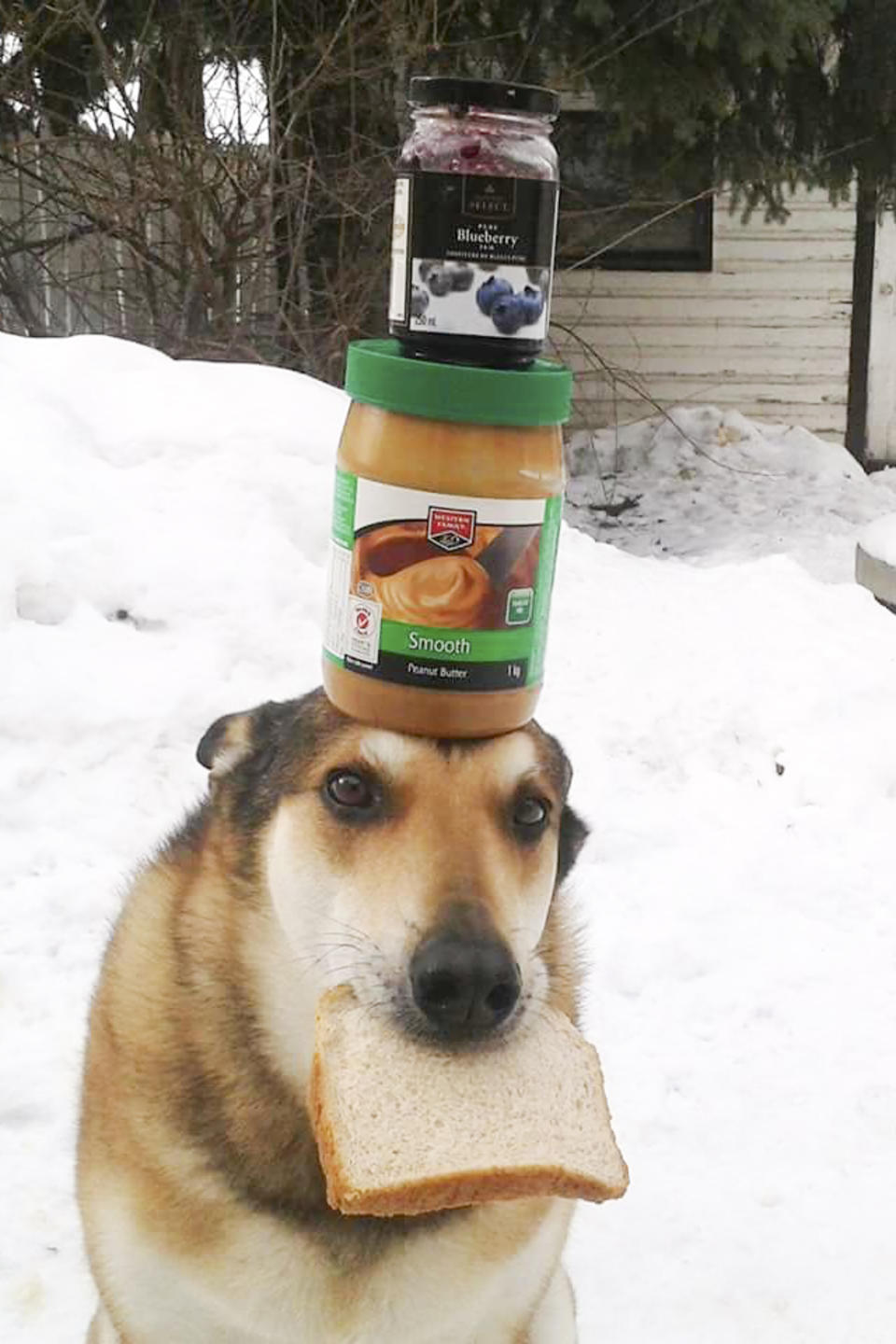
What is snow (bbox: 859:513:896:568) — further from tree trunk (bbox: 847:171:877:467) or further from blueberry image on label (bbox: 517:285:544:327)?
blueberry image on label (bbox: 517:285:544:327)

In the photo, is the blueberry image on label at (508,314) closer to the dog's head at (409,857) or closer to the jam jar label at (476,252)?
the jam jar label at (476,252)

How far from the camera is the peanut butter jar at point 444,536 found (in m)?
1.80

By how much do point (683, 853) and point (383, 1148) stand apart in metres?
2.89

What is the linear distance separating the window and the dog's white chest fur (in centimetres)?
716

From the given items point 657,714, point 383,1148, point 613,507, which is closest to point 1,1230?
point 383,1148

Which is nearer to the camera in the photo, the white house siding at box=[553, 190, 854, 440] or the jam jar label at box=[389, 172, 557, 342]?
the jam jar label at box=[389, 172, 557, 342]

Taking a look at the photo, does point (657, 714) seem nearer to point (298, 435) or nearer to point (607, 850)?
point (607, 850)

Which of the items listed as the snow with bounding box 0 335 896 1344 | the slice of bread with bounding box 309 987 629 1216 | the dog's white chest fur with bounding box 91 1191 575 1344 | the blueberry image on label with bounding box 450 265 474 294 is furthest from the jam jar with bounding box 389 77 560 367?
the snow with bounding box 0 335 896 1344

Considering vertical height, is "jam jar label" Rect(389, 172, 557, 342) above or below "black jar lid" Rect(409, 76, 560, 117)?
below

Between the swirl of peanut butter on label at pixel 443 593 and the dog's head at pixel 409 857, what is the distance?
6.9 inches

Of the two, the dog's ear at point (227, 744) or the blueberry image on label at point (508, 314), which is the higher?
the blueberry image on label at point (508, 314)

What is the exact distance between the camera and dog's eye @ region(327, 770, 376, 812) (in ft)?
6.37

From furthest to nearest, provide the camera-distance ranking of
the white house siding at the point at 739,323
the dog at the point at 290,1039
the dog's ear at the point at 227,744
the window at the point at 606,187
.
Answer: the white house siding at the point at 739,323, the window at the point at 606,187, the dog's ear at the point at 227,744, the dog at the point at 290,1039

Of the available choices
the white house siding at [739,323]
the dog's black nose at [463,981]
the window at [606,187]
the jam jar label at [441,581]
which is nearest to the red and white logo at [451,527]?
the jam jar label at [441,581]
